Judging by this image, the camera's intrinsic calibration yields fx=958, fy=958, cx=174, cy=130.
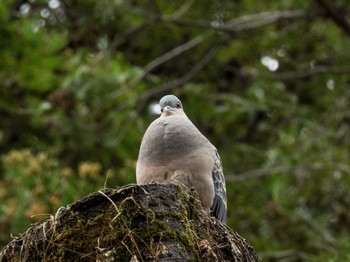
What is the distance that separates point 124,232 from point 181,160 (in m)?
2.03

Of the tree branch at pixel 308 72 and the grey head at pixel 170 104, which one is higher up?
the grey head at pixel 170 104

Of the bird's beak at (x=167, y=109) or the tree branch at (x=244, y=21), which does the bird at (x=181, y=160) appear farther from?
the tree branch at (x=244, y=21)

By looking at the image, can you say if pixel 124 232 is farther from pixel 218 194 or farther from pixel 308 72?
pixel 308 72

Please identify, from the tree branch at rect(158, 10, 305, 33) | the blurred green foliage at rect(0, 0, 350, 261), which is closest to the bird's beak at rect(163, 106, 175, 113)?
the blurred green foliage at rect(0, 0, 350, 261)

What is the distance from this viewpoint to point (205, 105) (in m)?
12.8

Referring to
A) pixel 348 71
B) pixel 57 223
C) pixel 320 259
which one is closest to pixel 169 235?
pixel 57 223

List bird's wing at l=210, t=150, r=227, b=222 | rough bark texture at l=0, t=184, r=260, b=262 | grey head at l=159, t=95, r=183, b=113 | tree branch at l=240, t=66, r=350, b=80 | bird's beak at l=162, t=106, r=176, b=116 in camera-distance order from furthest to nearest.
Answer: tree branch at l=240, t=66, r=350, b=80, grey head at l=159, t=95, r=183, b=113, bird's beak at l=162, t=106, r=176, b=116, bird's wing at l=210, t=150, r=227, b=222, rough bark texture at l=0, t=184, r=260, b=262

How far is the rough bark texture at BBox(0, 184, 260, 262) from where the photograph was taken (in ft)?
13.5

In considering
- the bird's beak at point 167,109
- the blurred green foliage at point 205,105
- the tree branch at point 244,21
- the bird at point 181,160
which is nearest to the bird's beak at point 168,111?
the bird's beak at point 167,109

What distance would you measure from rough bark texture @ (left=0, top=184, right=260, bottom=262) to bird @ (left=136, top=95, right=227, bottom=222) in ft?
5.23

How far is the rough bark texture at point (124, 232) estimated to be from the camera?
411cm

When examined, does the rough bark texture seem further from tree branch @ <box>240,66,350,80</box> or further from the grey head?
tree branch @ <box>240,66,350,80</box>

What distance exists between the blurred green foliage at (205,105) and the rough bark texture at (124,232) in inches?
224

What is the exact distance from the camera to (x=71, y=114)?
12.0 metres
